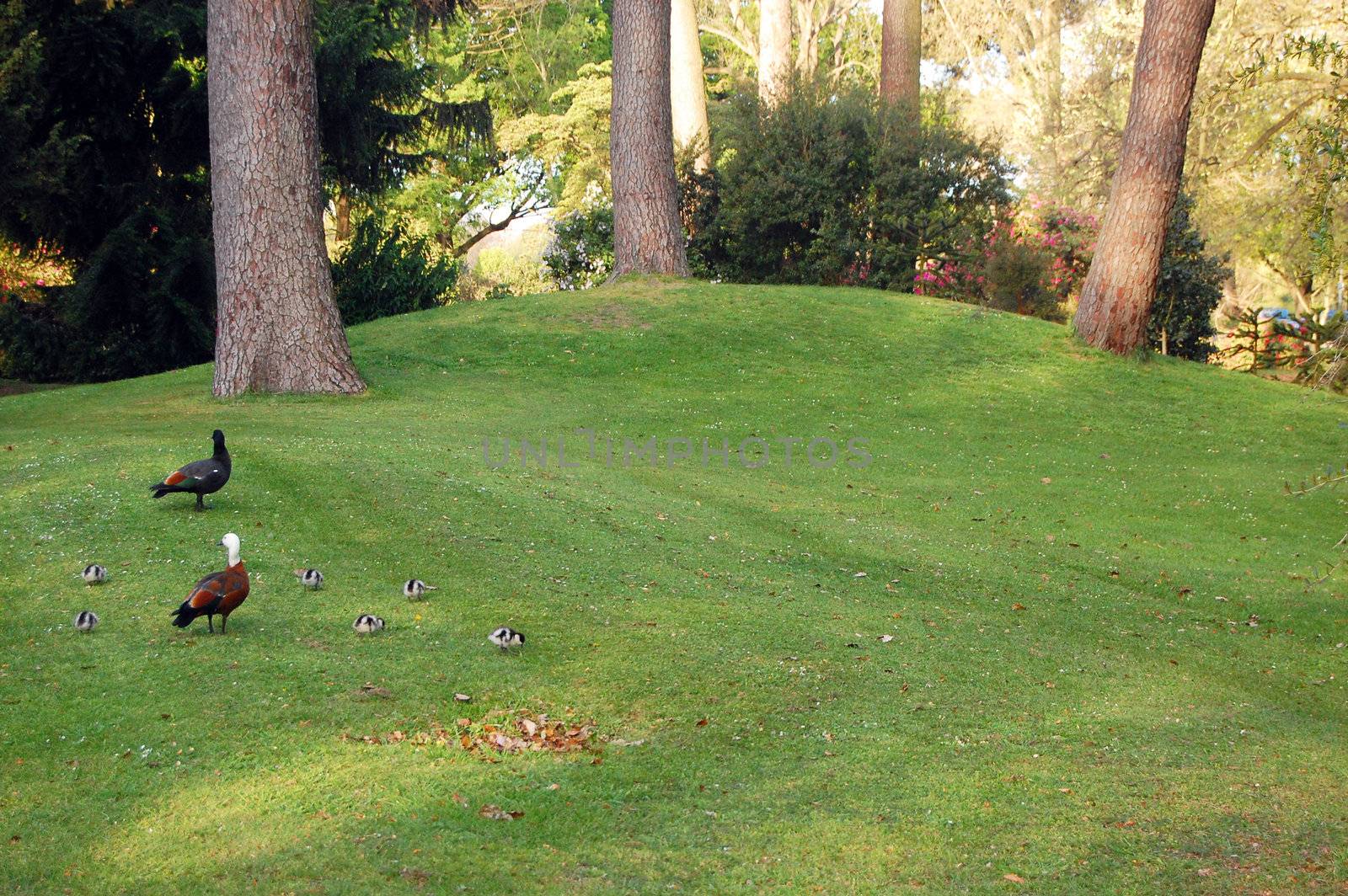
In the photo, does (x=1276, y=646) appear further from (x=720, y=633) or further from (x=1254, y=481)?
(x=1254, y=481)

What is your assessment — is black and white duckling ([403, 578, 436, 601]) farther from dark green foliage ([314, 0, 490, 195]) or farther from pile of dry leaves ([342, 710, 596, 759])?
dark green foliage ([314, 0, 490, 195])

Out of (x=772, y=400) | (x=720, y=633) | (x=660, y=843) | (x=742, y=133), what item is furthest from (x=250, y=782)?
(x=742, y=133)

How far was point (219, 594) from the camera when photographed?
730cm

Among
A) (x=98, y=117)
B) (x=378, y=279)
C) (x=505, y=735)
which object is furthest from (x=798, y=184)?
(x=505, y=735)

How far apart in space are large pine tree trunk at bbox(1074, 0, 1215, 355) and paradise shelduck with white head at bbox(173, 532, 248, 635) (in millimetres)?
18783

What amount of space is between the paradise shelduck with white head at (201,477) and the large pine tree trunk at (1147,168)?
17.4m

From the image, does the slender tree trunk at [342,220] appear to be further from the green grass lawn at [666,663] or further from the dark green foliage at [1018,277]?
the green grass lawn at [666,663]

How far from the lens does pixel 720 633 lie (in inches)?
338

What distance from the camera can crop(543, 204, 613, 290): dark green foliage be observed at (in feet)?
96.4

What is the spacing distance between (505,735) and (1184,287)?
73.7 ft

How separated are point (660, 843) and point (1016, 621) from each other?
5296mm

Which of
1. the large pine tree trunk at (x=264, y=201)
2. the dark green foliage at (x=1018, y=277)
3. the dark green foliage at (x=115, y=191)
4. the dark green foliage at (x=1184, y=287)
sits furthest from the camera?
the dark green foliage at (x=1018, y=277)

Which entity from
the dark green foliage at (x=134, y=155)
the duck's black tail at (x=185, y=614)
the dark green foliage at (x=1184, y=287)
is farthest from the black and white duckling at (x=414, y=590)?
the dark green foliage at (x=1184, y=287)

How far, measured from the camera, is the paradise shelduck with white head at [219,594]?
7203 millimetres
